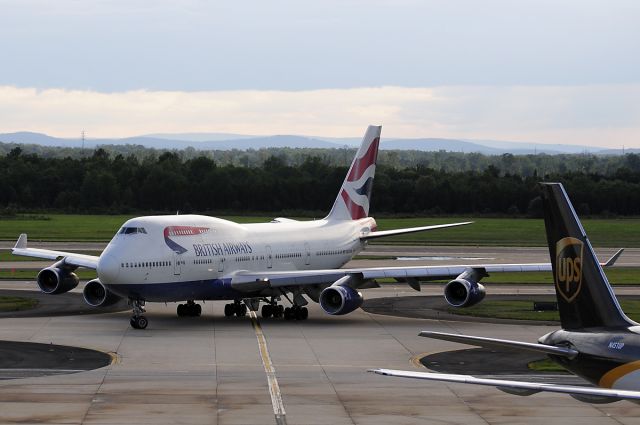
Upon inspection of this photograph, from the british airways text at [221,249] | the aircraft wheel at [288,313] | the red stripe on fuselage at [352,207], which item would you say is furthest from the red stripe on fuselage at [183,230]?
the red stripe on fuselage at [352,207]

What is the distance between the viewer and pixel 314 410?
31484 millimetres

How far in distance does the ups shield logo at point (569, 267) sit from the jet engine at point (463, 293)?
25318 millimetres

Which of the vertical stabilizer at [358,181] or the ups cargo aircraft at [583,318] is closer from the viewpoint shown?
the ups cargo aircraft at [583,318]

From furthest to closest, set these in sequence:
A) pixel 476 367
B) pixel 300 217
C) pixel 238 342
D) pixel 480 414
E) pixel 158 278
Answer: pixel 300 217
pixel 158 278
pixel 238 342
pixel 476 367
pixel 480 414

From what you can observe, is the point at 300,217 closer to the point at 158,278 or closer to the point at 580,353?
the point at 158,278

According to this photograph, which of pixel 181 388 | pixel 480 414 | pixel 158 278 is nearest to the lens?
pixel 480 414

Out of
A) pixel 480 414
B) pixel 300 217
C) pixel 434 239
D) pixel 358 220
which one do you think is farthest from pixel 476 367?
pixel 300 217

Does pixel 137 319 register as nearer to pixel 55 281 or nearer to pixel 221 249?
pixel 221 249

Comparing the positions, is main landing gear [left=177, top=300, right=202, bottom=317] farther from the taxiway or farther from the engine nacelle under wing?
the engine nacelle under wing

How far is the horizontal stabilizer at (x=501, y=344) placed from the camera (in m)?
22.8

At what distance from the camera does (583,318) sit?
25.0 metres

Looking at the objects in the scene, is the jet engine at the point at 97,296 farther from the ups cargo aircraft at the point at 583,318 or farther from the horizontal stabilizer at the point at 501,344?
the horizontal stabilizer at the point at 501,344

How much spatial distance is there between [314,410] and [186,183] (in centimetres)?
13155

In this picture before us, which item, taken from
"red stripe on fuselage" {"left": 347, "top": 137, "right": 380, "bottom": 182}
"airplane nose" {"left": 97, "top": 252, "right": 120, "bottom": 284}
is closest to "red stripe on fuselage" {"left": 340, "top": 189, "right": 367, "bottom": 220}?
"red stripe on fuselage" {"left": 347, "top": 137, "right": 380, "bottom": 182}
